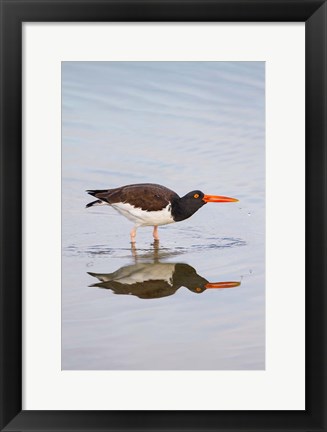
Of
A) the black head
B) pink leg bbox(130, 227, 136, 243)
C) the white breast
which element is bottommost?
pink leg bbox(130, 227, 136, 243)

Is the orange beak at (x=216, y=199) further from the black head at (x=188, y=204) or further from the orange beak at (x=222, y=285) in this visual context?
the orange beak at (x=222, y=285)

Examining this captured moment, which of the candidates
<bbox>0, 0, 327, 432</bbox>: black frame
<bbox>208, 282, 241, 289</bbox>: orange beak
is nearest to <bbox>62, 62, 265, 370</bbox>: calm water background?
<bbox>208, 282, 241, 289</bbox>: orange beak

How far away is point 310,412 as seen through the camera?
1.59m

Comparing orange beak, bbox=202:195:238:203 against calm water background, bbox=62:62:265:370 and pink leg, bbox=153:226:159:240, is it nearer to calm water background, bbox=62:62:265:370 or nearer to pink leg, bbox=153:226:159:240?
calm water background, bbox=62:62:265:370

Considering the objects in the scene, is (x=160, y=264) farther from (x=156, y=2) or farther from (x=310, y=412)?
(x=156, y=2)

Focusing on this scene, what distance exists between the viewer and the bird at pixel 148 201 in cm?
166

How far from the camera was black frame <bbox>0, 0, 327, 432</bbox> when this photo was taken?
159 centimetres

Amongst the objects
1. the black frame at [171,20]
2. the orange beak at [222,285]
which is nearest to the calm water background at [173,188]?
the orange beak at [222,285]

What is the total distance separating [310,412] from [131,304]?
591mm

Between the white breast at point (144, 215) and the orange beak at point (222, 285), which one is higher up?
the white breast at point (144, 215)

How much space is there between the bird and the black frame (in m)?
0.24

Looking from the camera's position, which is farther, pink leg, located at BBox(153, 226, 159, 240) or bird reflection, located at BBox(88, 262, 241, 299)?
pink leg, located at BBox(153, 226, 159, 240)

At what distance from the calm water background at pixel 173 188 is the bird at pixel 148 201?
2cm

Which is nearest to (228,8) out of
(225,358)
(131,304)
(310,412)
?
(131,304)
